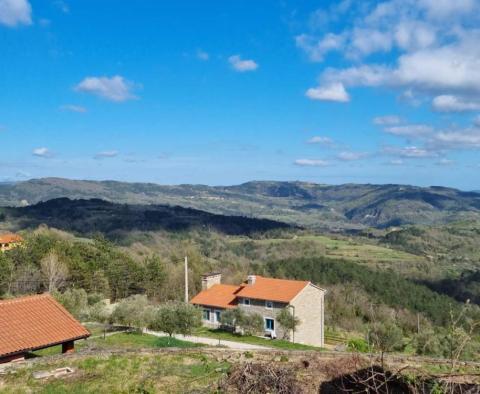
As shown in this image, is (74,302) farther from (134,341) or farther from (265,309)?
(265,309)

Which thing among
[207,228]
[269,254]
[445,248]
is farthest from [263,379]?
[445,248]

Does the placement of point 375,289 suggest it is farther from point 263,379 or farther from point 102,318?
point 263,379

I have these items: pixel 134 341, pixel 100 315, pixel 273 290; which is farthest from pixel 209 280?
pixel 134 341

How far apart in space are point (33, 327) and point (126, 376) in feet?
15.4

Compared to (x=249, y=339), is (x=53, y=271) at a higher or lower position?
higher

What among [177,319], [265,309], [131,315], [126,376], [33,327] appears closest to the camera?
[126,376]

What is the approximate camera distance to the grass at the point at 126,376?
14255 millimetres

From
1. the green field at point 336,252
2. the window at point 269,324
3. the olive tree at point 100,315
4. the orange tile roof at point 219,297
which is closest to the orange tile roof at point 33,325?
the olive tree at point 100,315

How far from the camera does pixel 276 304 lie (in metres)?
40.9

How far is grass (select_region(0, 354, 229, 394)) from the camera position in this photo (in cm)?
1426

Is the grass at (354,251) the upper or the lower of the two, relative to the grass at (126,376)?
lower

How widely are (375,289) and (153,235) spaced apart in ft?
253

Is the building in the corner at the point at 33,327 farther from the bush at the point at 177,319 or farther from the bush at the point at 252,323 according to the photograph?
the bush at the point at 252,323

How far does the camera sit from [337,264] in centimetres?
9650
